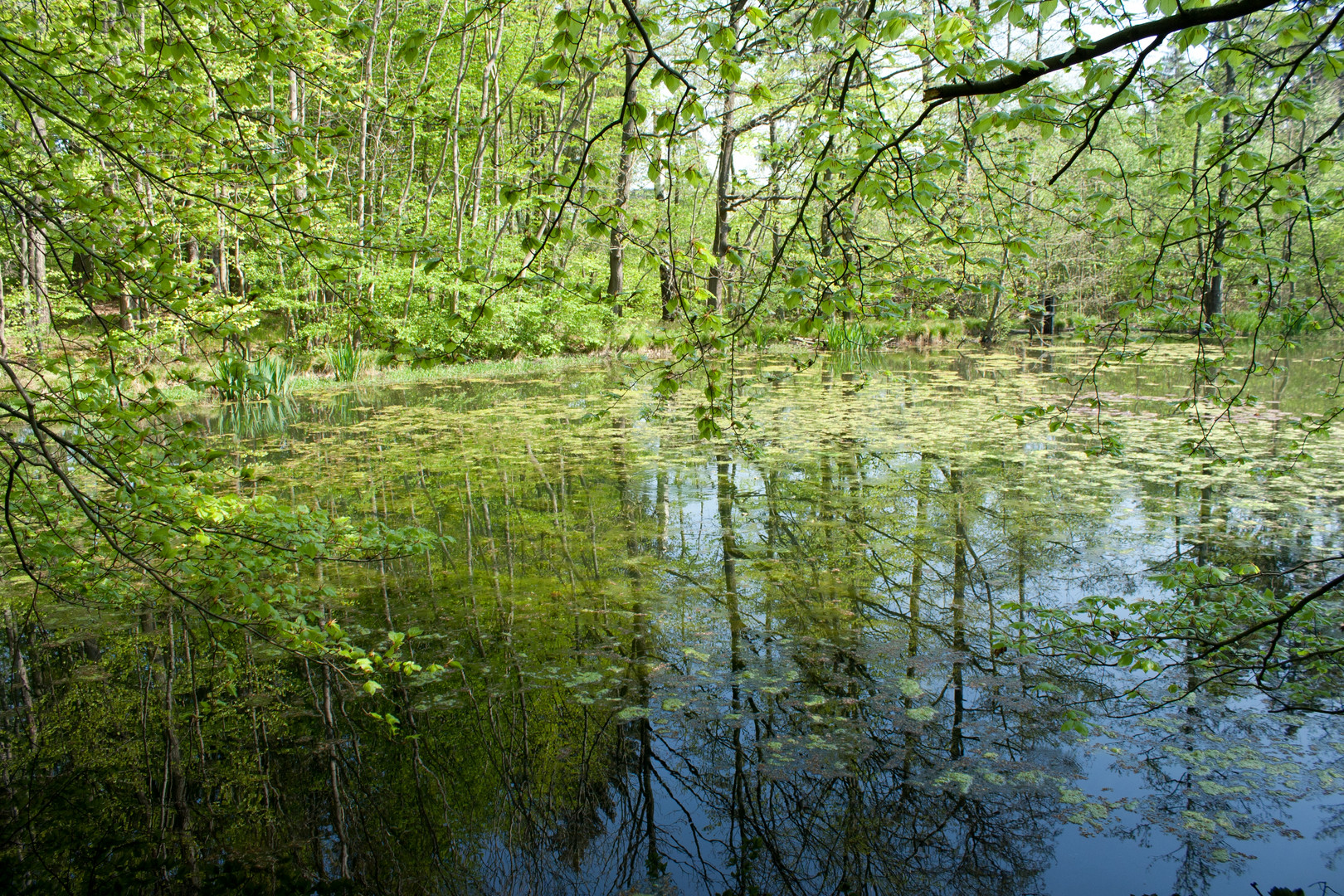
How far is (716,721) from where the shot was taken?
9.98ft

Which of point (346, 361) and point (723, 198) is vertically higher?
point (723, 198)

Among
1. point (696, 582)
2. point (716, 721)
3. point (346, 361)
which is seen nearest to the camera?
point (716, 721)

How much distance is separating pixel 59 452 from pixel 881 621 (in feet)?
23.8

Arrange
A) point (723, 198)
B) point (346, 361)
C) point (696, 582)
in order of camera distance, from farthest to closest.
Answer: point (346, 361)
point (696, 582)
point (723, 198)

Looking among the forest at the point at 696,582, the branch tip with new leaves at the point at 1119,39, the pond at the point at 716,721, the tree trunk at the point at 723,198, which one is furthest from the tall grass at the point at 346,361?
the branch tip with new leaves at the point at 1119,39

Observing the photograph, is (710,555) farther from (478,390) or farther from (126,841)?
(478,390)

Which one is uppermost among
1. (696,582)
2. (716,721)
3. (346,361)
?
(346,361)

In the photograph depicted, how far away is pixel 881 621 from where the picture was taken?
3830 millimetres

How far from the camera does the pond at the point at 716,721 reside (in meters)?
2.36

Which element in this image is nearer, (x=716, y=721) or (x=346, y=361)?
(x=716, y=721)

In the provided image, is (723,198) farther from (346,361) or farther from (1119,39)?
(346,361)

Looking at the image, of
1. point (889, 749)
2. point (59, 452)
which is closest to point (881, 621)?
point (889, 749)

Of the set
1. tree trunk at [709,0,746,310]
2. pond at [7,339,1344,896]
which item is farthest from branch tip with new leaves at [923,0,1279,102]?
pond at [7,339,1344,896]

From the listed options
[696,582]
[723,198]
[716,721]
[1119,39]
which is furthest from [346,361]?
[1119,39]
